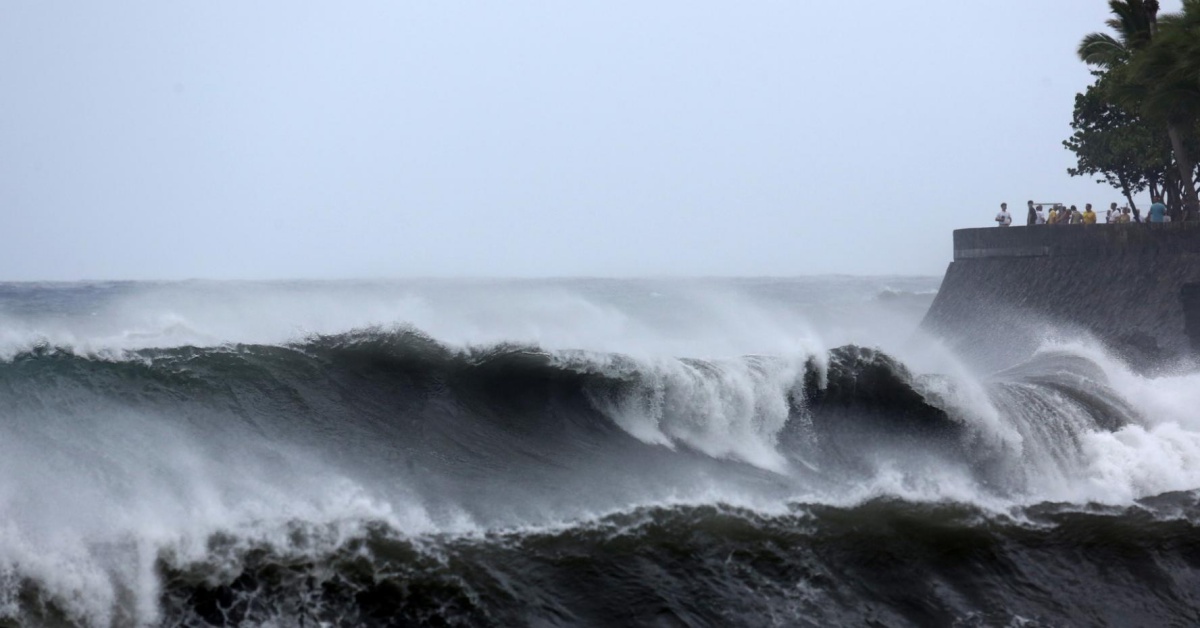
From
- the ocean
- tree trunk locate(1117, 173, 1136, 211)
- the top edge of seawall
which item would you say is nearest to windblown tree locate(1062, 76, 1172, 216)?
tree trunk locate(1117, 173, 1136, 211)

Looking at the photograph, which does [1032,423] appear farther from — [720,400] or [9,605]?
[9,605]

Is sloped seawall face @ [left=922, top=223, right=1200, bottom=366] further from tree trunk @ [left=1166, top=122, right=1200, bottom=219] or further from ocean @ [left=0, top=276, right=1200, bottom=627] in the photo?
ocean @ [left=0, top=276, right=1200, bottom=627]

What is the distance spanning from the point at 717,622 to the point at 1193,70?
66.1 ft

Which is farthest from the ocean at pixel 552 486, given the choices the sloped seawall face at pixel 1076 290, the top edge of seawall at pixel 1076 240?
the top edge of seawall at pixel 1076 240

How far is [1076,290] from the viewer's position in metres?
22.6

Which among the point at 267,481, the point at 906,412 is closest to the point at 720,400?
the point at 906,412

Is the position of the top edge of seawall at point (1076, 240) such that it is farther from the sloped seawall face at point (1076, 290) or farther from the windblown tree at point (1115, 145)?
the windblown tree at point (1115, 145)

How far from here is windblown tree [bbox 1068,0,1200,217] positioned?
23094mm

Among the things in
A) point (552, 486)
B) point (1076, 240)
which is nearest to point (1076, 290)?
point (1076, 240)

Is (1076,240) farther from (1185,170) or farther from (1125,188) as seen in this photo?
(1125,188)

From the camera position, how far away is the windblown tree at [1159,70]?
75.8 ft

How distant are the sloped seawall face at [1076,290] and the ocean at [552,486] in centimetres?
739

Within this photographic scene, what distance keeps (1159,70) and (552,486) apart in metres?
19.5

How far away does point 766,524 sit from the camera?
8.77 metres
